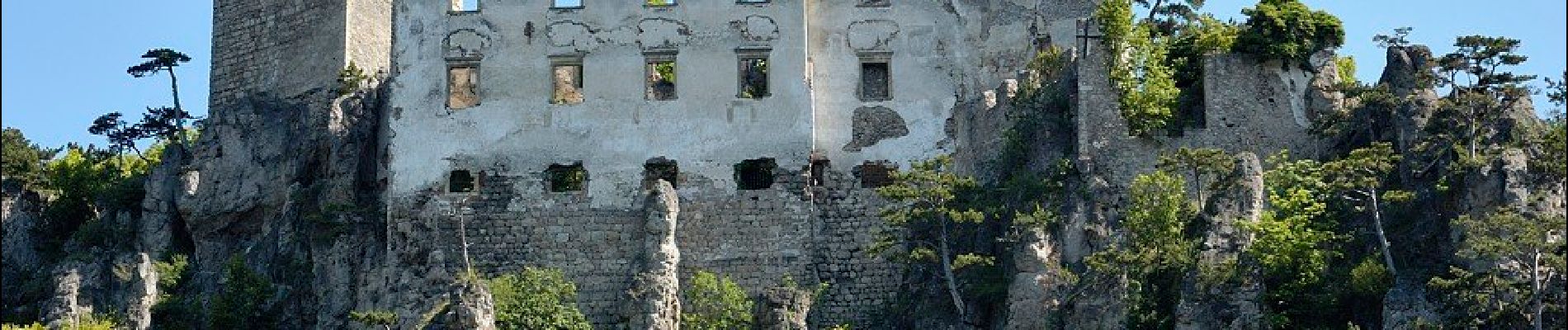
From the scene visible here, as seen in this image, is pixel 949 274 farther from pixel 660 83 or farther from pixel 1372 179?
pixel 660 83

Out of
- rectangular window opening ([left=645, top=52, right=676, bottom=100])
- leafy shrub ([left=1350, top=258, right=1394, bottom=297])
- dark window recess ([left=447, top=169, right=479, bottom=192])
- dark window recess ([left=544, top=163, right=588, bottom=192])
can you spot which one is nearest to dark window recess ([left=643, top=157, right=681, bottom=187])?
dark window recess ([left=544, top=163, right=588, bottom=192])

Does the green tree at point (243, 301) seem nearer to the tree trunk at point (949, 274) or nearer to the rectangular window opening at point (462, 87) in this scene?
the rectangular window opening at point (462, 87)

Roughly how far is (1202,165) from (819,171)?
25.5 feet

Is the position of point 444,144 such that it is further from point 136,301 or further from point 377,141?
point 136,301

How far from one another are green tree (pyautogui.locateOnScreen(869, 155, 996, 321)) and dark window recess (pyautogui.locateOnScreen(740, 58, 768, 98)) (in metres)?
3.05

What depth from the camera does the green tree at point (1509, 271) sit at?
49219 millimetres

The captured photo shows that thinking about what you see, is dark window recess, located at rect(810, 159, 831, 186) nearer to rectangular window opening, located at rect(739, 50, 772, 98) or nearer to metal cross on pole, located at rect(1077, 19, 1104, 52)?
rectangular window opening, located at rect(739, 50, 772, 98)

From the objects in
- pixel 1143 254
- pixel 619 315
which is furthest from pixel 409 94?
pixel 1143 254

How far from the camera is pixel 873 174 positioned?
60.1 meters

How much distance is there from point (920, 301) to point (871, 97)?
503 centimetres

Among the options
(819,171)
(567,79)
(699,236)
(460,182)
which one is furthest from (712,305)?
(567,79)

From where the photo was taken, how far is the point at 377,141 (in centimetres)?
6356

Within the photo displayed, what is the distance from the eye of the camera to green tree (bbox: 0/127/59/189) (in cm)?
7006

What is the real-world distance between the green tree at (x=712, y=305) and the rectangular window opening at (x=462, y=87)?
18.4 feet
